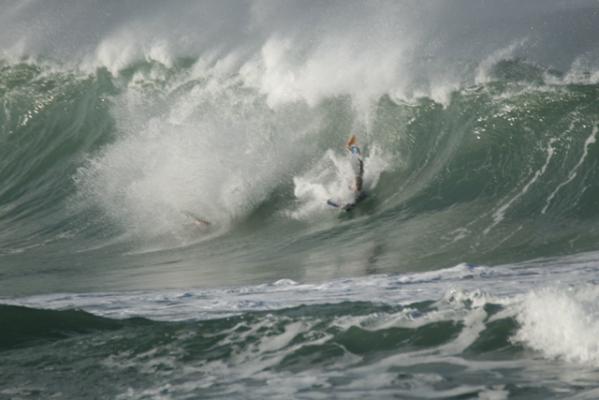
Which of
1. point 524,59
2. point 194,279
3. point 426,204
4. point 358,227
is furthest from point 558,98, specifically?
point 194,279

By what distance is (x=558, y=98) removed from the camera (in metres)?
15.3

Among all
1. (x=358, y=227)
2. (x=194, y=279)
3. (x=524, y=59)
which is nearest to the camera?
(x=194, y=279)

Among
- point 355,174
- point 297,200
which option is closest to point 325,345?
point 355,174

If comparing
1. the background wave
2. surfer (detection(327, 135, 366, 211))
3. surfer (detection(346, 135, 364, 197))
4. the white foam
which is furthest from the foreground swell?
surfer (detection(346, 135, 364, 197))

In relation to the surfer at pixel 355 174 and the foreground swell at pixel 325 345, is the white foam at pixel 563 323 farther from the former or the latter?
the surfer at pixel 355 174

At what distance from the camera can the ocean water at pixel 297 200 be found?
6.99 metres

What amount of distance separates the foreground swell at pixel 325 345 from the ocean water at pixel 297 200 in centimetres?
2

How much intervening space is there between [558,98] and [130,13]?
33.0 feet

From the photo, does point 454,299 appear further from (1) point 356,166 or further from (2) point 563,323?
(1) point 356,166

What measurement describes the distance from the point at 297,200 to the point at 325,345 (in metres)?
7.30

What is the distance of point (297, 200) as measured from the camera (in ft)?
47.6

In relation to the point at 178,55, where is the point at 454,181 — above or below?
below

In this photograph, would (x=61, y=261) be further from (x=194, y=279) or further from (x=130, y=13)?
(x=130, y=13)

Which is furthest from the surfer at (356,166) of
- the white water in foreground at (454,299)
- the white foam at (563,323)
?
the white foam at (563,323)
